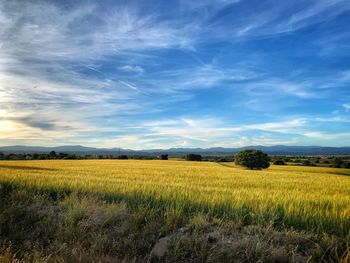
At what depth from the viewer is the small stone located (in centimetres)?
631

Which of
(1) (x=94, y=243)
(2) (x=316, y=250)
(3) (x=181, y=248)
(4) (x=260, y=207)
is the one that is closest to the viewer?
(2) (x=316, y=250)

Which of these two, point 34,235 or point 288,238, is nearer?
point 288,238

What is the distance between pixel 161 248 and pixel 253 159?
6617 centimetres

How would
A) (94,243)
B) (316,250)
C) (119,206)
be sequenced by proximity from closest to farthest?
(316,250), (94,243), (119,206)

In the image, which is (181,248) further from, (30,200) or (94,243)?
(30,200)

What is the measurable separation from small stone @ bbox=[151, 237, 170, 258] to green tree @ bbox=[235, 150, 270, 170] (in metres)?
A: 65.6

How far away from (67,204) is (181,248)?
4341 mm

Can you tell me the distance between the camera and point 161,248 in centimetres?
644

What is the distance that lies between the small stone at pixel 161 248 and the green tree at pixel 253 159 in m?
65.6

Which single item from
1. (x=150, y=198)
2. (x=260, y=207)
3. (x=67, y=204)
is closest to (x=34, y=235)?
(x=67, y=204)

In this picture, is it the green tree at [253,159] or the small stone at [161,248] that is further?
the green tree at [253,159]

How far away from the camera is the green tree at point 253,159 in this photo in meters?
69.9

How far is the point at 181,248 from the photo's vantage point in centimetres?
622

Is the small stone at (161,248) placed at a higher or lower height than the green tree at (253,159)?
lower
